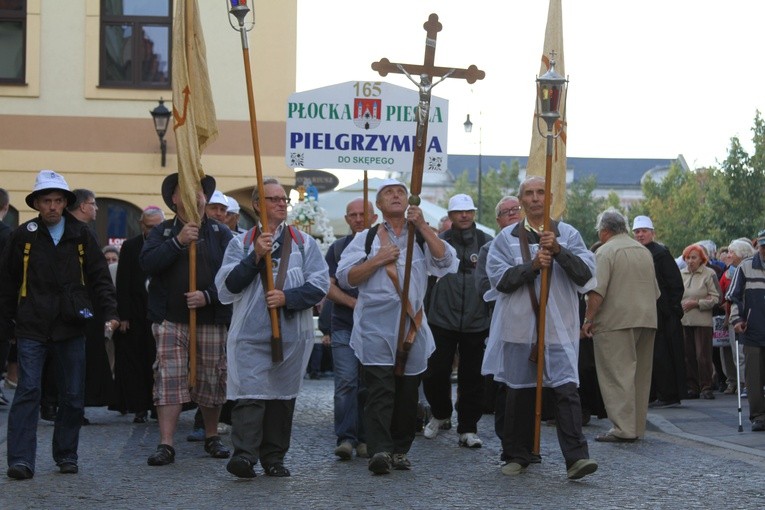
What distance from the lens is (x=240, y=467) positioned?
8.88 meters

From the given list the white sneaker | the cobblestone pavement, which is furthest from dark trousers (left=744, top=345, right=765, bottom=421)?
the white sneaker

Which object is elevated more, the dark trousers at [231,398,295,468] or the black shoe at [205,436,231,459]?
the dark trousers at [231,398,295,468]

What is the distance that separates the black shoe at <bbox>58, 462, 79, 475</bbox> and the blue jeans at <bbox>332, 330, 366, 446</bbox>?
1.98 meters

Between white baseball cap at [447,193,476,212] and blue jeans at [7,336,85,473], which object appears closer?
blue jeans at [7,336,85,473]

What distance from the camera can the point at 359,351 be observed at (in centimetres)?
967

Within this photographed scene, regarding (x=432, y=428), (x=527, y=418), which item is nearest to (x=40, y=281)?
(x=527, y=418)

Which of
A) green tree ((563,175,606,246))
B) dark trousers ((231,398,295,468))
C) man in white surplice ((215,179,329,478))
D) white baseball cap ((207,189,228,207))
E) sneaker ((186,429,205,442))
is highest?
green tree ((563,175,606,246))

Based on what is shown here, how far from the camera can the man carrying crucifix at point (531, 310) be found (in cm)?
930

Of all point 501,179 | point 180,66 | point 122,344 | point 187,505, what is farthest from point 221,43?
point 501,179

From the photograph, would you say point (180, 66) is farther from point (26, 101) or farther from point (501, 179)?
point (501, 179)

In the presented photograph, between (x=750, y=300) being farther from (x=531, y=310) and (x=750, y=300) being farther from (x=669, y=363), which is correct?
(x=531, y=310)

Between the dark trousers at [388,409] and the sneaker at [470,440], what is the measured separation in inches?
61.0

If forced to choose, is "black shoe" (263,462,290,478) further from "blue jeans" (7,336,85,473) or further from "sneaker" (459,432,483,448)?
"sneaker" (459,432,483,448)

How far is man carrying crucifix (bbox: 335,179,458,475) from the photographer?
9562 millimetres
